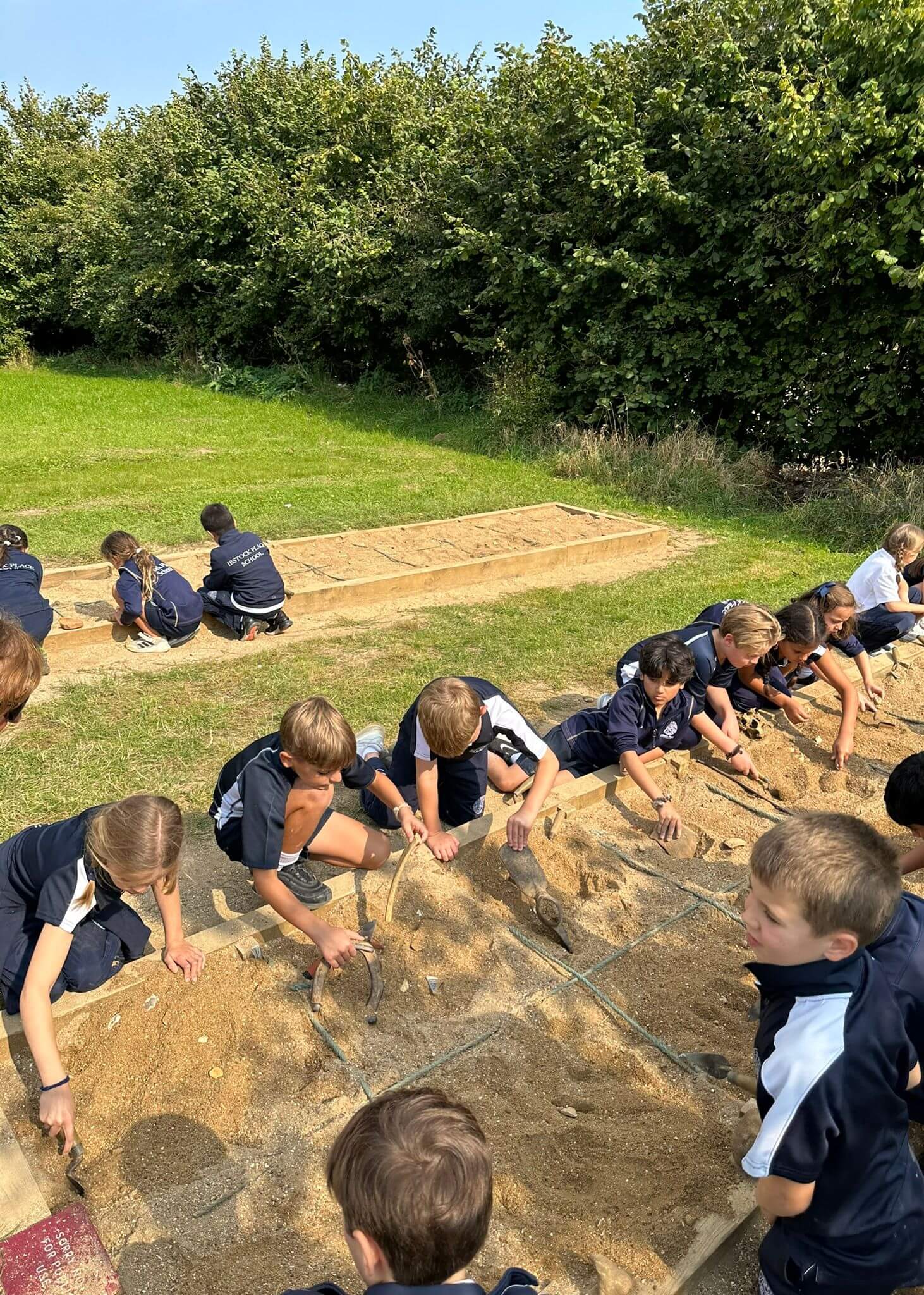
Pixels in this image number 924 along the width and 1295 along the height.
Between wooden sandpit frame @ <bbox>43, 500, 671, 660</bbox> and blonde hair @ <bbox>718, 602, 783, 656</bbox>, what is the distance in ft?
12.7

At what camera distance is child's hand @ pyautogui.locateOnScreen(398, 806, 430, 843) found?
131 inches

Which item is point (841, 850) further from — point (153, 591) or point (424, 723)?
point (153, 591)

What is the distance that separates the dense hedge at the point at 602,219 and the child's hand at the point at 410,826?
956 centimetres

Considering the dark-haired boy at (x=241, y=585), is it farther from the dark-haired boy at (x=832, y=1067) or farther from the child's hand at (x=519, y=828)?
the dark-haired boy at (x=832, y=1067)

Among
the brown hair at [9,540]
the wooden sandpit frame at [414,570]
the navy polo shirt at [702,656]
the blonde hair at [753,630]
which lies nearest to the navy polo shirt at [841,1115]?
the blonde hair at [753,630]

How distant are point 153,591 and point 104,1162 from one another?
4151mm

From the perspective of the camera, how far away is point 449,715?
314cm

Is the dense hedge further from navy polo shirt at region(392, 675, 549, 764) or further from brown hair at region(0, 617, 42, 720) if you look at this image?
brown hair at region(0, 617, 42, 720)

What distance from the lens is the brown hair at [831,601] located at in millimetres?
4691

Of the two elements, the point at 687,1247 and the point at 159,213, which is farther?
the point at 159,213

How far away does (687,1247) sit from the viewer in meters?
2.08

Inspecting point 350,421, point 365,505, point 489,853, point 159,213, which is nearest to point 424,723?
point 489,853

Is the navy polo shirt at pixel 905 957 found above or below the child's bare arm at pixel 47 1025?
above

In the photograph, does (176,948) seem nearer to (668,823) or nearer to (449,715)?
(449,715)
